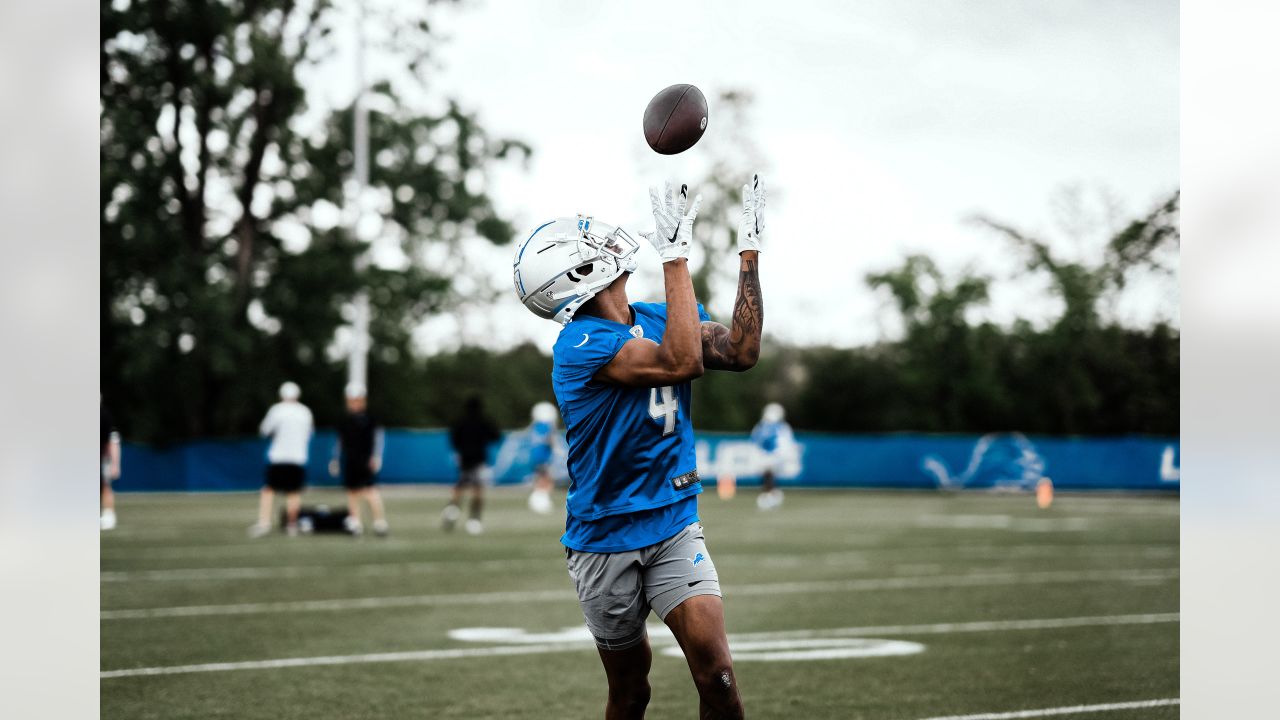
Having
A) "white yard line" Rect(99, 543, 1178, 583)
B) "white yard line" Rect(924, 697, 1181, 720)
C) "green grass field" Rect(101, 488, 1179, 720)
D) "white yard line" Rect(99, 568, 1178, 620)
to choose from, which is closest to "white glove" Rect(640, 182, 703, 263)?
"green grass field" Rect(101, 488, 1179, 720)

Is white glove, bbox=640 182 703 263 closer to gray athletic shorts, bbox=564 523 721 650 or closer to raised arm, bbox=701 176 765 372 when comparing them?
raised arm, bbox=701 176 765 372

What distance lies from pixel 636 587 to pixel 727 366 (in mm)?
844

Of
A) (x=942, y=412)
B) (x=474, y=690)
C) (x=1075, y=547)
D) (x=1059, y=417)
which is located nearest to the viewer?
(x=474, y=690)

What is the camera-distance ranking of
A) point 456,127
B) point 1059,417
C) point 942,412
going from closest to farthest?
point 456,127
point 1059,417
point 942,412

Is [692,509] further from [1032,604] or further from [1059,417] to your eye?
[1059,417]

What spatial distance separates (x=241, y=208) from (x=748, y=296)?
31.2m

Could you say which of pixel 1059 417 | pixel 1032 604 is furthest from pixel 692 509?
pixel 1059 417

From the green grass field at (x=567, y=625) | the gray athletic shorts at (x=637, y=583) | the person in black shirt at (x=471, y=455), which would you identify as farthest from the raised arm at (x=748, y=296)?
the person in black shirt at (x=471, y=455)

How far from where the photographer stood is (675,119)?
4840mm

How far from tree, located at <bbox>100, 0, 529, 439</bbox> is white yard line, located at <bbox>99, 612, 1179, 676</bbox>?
24950mm

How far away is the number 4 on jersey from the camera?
14.8 feet

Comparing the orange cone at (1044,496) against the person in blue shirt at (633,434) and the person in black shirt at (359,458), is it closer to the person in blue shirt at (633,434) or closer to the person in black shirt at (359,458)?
the person in black shirt at (359,458)

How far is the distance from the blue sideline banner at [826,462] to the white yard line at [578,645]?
23.2m
